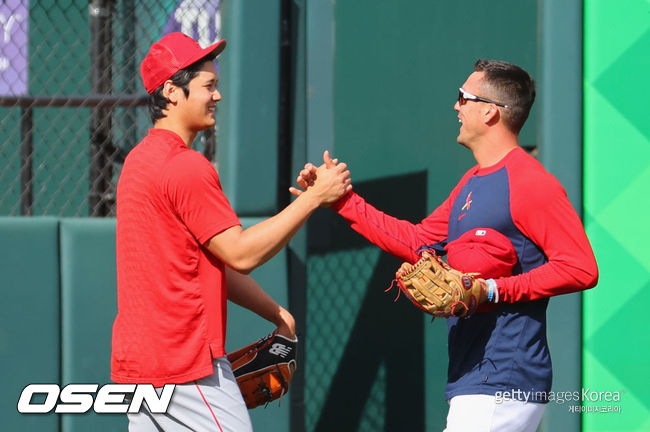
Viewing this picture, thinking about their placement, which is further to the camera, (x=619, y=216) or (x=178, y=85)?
(x=619, y=216)

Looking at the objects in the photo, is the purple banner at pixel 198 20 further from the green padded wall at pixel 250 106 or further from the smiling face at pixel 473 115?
the smiling face at pixel 473 115

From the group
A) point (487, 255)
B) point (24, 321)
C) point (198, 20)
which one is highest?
point (198, 20)

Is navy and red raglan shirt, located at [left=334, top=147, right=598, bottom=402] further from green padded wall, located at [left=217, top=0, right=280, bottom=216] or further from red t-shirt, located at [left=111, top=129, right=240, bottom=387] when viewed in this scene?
green padded wall, located at [left=217, top=0, right=280, bottom=216]

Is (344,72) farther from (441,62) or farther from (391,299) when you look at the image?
(391,299)

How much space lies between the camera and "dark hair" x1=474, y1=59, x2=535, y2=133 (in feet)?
10.6

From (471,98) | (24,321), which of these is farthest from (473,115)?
(24,321)

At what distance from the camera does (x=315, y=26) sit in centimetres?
481

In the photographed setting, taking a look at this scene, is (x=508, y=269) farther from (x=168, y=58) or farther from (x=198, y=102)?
(x=168, y=58)

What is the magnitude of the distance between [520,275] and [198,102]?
1399 mm

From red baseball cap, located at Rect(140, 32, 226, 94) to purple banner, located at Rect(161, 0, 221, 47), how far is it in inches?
89.1

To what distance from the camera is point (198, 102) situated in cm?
295

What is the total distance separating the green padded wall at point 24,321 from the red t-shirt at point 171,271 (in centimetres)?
182

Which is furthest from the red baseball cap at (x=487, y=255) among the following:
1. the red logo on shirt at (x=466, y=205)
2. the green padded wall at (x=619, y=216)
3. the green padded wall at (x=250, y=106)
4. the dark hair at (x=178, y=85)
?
the green padded wall at (x=619, y=216)

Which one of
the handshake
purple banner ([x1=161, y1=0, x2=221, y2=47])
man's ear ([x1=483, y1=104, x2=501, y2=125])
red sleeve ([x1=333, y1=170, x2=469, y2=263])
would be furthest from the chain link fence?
man's ear ([x1=483, y1=104, x2=501, y2=125])
